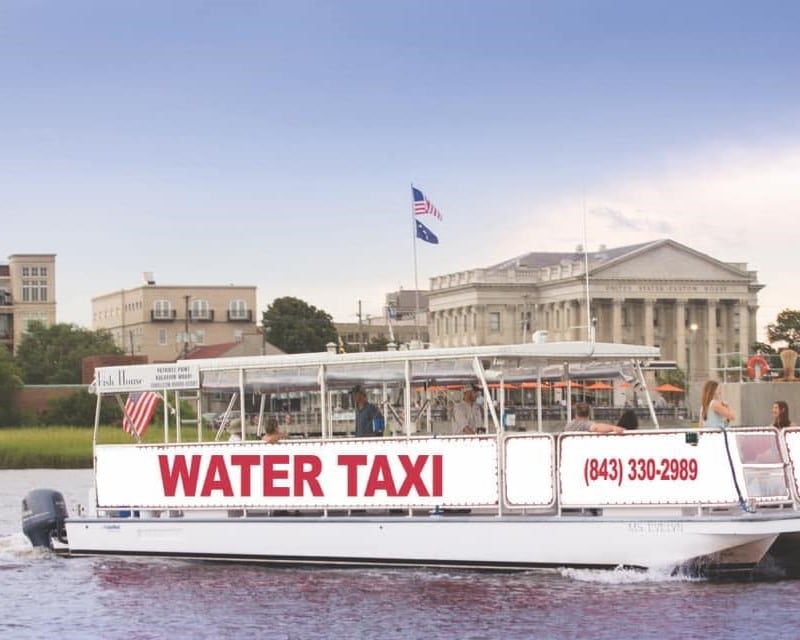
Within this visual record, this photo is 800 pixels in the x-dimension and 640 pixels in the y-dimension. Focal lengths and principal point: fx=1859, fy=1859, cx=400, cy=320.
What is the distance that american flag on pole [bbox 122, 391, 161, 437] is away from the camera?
2708cm

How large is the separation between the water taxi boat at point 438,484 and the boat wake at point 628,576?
0.30ft

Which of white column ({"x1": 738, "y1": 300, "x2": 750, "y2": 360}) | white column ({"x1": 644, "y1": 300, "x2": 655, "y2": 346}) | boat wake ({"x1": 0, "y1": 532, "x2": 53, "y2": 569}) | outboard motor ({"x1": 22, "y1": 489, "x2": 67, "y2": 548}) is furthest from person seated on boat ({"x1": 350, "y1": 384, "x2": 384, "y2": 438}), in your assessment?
white column ({"x1": 738, "y1": 300, "x2": 750, "y2": 360})

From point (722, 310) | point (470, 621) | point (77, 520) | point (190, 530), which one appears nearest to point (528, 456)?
point (470, 621)

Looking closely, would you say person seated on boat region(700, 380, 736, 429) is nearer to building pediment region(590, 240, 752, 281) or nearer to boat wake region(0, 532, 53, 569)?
boat wake region(0, 532, 53, 569)

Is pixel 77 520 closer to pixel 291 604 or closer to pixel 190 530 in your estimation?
pixel 190 530

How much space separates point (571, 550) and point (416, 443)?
2555 mm

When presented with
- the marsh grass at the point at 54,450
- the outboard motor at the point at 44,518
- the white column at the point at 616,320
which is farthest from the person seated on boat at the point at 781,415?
the white column at the point at 616,320

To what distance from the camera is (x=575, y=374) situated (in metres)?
26.7

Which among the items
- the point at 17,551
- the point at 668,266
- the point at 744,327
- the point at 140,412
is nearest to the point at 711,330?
the point at 744,327

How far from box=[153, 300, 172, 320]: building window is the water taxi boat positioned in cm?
16417

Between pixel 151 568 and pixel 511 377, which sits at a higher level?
pixel 511 377

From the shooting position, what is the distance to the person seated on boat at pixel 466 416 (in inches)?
1027

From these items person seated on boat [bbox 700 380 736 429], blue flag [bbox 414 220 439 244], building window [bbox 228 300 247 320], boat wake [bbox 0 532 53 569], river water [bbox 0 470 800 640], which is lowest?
river water [bbox 0 470 800 640]

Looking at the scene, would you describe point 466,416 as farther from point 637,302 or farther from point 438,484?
point 637,302
